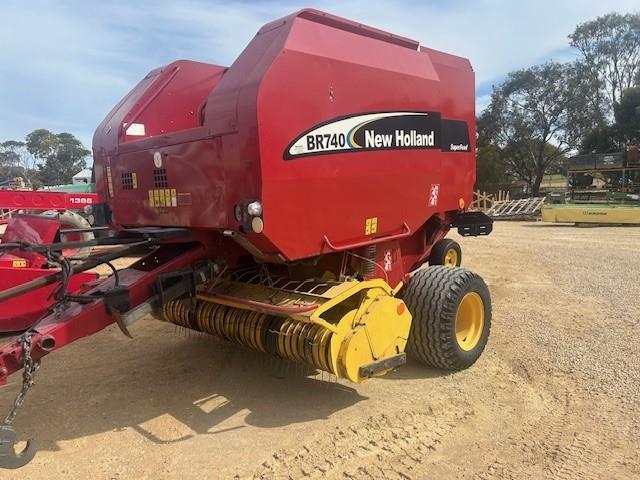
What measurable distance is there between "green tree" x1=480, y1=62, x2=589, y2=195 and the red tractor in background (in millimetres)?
33521

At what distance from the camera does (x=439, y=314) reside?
408 centimetres

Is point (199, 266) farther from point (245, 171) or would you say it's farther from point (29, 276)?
point (29, 276)

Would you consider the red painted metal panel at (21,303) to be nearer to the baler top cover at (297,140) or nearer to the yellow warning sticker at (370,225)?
the baler top cover at (297,140)

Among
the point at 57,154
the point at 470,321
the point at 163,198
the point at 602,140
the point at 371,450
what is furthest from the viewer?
the point at 57,154

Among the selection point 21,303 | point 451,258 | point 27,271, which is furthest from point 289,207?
point 21,303

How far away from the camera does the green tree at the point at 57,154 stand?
5534cm

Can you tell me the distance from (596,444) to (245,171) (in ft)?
8.52

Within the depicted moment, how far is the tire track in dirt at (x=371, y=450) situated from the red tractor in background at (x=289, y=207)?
13.3 inches

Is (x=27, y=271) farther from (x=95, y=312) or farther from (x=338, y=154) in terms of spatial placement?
(x=338, y=154)

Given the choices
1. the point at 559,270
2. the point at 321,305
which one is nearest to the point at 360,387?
the point at 321,305

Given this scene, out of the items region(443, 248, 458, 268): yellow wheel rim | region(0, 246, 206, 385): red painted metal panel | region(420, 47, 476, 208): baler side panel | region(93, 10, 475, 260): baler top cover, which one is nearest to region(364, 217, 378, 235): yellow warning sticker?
region(93, 10, 475, 260): baler top cover

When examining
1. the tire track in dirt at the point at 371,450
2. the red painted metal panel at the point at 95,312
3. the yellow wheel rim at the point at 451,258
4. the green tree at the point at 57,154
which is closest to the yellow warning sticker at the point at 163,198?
the red painted metal panel at the point at 95,312

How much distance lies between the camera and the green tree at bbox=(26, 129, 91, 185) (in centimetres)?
5534

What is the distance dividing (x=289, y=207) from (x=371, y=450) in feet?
4.90
